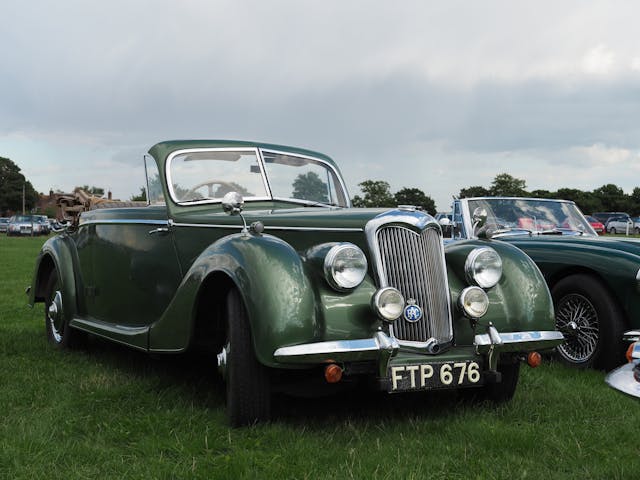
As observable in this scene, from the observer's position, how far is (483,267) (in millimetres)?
4301

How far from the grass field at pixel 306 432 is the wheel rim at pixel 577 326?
329 mm

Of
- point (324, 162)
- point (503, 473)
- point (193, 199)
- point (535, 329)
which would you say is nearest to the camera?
point (503, 473)

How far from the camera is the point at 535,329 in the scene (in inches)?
168

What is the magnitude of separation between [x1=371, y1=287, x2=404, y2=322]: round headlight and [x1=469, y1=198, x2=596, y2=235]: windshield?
137 inches

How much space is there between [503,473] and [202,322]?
80.0 inches

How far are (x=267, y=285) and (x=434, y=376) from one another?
1.01 m

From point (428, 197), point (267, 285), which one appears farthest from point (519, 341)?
point (428, 197)

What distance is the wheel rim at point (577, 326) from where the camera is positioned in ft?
18.6

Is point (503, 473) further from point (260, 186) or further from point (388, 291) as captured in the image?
point (260, 186)

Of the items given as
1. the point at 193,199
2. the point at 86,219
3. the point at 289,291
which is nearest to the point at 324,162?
the point at 193,199

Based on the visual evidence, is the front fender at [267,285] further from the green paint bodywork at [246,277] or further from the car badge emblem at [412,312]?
the car badge emblem at [412,312]

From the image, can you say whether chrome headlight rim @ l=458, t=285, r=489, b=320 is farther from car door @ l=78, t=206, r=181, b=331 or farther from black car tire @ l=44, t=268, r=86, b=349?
black car tire @ l=44, t=268, r=86, b=349

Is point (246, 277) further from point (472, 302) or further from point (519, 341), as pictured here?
point (519, 341)

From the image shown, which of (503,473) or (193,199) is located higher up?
(193,199)
